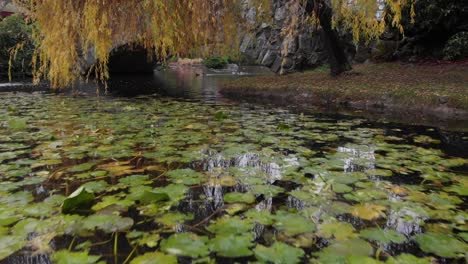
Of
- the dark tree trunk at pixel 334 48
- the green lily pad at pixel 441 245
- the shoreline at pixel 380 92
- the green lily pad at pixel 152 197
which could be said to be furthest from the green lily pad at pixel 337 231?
the dark tree trunk at pixel 334 48

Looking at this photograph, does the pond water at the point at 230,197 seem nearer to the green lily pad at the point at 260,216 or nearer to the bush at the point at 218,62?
the green lily pad at the point at 260,216

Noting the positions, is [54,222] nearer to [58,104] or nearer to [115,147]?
[115,147]

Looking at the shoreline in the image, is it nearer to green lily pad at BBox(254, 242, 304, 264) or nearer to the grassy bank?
the grassy bank

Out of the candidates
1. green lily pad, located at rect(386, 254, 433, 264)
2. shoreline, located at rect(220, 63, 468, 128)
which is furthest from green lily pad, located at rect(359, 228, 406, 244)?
shoreline, located at rect(220, 63, 468, 128)

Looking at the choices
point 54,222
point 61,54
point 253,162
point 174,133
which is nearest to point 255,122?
point 174,133

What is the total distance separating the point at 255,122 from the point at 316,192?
3042mm

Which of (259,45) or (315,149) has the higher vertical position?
(259,45)

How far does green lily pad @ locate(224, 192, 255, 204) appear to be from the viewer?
2256mm

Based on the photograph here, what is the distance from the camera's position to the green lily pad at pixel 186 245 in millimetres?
1637

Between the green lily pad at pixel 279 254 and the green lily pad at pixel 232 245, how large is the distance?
0.16ft

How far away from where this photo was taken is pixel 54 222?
193cm

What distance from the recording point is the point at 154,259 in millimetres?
1544

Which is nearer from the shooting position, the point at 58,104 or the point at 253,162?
the point at 253,162

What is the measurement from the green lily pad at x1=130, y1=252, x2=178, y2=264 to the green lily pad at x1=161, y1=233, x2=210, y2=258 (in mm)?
73
